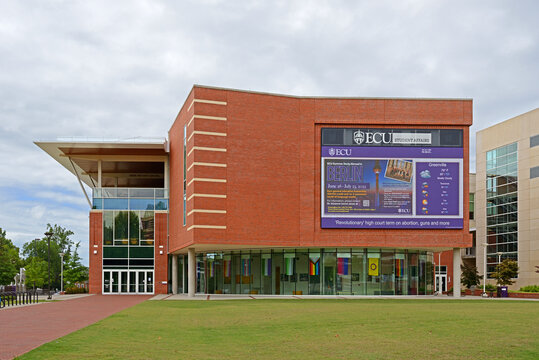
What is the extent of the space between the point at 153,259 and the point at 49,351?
43773mm

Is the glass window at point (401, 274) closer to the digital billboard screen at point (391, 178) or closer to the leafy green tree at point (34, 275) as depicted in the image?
the digital billboard screen at point (391, 178)

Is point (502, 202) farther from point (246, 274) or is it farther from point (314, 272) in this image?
point (246, 274)

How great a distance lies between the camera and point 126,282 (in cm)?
5716

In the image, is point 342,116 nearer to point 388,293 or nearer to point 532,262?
point 388,293

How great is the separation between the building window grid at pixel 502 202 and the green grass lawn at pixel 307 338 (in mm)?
51920

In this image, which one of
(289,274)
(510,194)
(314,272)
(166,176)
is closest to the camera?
(314,272)

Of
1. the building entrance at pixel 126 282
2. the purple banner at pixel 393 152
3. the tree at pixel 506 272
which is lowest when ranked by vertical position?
the building entrance at pixel 126 282

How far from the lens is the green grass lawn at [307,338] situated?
13711mm

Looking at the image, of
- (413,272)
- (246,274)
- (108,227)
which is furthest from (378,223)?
(108,227)

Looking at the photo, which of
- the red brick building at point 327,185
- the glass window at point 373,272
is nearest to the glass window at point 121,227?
the red brick building at point 327,185

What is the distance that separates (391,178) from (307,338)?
101 ft

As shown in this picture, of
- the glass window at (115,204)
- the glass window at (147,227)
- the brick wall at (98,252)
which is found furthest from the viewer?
the glass window at (115,204)

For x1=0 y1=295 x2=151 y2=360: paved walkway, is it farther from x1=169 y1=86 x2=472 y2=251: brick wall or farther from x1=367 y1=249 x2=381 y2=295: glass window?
x1=367 y1=249 x2=381 y2=295: glass window

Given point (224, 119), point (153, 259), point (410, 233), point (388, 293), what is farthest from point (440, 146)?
point (153, 259)
